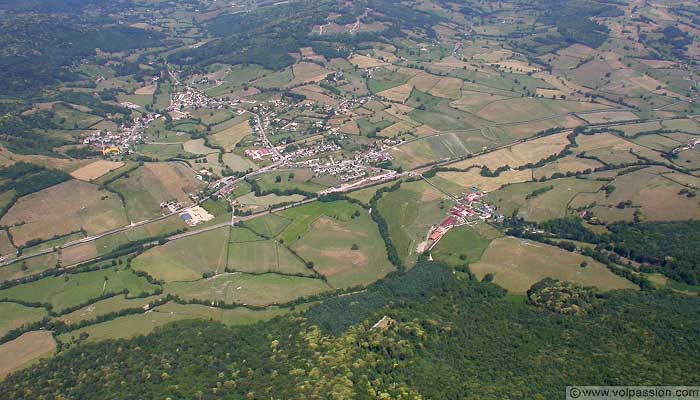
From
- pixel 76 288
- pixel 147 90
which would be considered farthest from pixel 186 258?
pixel 147 90

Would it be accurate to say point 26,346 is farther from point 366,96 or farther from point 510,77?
point 510,77

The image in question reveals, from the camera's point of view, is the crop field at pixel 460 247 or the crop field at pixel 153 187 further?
the crop field at pixel 153 187

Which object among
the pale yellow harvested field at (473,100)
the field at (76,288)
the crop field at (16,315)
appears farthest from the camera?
the pale yellow harvested field at (473,100)

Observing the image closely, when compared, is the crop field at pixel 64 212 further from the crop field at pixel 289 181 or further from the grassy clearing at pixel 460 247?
the grassy clearing at pixel 460 247

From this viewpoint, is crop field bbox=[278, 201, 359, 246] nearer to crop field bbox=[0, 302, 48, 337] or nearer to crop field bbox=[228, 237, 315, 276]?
→ crop field bbox=[228, 237, 315, 276]

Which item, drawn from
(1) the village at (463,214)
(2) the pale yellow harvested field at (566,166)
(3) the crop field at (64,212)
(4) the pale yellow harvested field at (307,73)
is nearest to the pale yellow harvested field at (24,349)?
(3) the crop field at (64,212)

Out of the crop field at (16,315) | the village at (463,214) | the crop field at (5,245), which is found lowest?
the crop field at (16,315)

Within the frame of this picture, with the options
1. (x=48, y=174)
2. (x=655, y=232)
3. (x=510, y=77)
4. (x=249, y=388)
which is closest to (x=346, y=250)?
(x=249, y=388)
